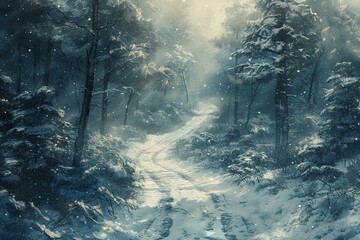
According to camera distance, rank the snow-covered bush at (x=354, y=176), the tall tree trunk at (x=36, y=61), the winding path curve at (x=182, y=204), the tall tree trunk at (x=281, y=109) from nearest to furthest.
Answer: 1. the snow-covered bush at (x=354, y=176)
2. the winding path curve at (x=182, y=204)
3. the tall tree trunk at (x=281, y=109)
4. the tall tree trunk at (x=36, y=61)

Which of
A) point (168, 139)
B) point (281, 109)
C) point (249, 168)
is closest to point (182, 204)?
point (249, 168)

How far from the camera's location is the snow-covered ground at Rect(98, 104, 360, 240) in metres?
9.19

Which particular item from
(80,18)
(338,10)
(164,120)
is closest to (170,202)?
(80,18)

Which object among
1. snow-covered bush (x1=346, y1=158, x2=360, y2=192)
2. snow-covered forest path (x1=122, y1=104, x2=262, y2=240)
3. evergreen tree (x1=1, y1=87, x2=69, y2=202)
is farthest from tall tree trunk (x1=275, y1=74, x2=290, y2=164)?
evergreen tree (x1=1, y1=87, x2=69, y2=202)

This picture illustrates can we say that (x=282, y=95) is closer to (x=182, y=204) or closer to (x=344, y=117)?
(x=344, y=117)

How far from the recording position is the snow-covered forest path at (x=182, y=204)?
10320 millimetres

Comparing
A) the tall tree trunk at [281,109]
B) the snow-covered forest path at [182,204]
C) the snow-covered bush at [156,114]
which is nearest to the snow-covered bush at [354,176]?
the snow-covered forest path at [182,204]

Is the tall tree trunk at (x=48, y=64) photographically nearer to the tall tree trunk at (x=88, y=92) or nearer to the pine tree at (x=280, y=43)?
the tall tree trunk at (x=88, y=92)

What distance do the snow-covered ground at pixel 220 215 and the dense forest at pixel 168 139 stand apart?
0.06 m

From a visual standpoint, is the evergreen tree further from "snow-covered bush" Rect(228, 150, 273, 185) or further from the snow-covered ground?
"snow-covered bush" Rect(228, 150, 273, 185)

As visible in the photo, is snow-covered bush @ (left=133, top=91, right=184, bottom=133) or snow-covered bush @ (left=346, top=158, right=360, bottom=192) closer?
snow-covered bush @ (left=346, top=158, right=360, bottom=192)

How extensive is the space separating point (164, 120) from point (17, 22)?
15664 mm

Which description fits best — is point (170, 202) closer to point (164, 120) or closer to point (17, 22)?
point (17, 22)

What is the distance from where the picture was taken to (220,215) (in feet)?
38.4
